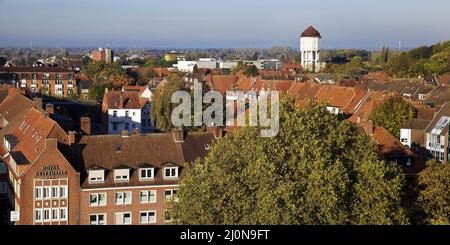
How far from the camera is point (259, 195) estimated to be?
12.8m

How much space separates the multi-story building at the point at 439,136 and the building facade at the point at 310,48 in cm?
3662

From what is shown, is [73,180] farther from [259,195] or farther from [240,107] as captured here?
[240,107]

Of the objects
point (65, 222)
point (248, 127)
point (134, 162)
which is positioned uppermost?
point (248, 127)

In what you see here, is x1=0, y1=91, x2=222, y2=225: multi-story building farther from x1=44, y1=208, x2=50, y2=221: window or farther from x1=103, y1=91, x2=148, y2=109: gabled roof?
x1=103, y1=91, x2=148, y2=109: gabled roof

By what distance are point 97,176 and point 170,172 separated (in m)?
1.98

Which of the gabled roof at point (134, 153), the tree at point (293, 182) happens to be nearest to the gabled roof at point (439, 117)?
the gabled roof at point (134, 153)

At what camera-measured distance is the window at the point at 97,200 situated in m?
18.6

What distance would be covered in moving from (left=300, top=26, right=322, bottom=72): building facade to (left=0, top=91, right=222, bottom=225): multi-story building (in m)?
46.7

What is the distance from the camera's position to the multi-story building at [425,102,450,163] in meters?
28.3

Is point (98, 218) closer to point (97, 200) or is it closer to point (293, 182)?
point (97, 200)

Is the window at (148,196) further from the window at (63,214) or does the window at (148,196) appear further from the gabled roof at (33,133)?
the gabled roof at (33,133)
